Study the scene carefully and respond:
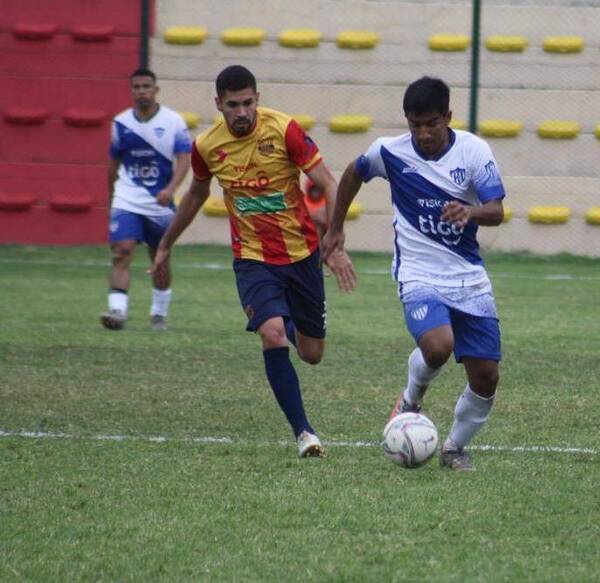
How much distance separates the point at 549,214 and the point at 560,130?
1023 millimetres

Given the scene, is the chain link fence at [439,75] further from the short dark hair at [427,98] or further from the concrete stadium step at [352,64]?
the short dark hair at [427,98]

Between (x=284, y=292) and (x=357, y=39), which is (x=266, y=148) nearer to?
(x=284, y=292)

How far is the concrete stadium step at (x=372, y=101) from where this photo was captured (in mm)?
18922

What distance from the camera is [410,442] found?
6.26 m

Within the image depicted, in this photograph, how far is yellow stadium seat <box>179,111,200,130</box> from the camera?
19.1 metres

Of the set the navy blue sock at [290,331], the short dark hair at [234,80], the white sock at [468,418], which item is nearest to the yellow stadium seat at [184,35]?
the navy blue sock at [290,331]

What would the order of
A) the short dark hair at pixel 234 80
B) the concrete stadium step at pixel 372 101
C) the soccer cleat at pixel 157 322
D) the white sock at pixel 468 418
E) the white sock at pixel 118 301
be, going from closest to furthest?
the white sock at pixel 468 418
the short dark hair at pixel 234 80
the white sock at pixel 118 301
the soccer cleat at pixel 157 322
the concrete stadium step at pixel 372 101

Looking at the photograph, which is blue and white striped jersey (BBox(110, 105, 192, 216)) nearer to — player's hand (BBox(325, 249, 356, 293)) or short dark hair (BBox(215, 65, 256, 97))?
short dark hair (BBox(215, 65, 256, 97))

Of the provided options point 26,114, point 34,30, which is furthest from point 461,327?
point 34,30

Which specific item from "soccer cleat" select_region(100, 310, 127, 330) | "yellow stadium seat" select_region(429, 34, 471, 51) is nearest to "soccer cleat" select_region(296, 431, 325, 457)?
"soccer cleat" select_region(100, 310, 127, 330)

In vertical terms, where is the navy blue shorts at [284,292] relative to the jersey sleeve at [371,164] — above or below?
below

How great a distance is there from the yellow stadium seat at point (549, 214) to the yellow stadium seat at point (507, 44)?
1.96 meters

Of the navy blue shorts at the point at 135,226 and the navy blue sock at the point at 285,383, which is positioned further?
the navy blue shorts at the point at 135,226

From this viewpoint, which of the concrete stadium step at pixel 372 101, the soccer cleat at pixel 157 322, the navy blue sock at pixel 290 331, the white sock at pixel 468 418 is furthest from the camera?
the concrete stadium step at pixel 372 101
